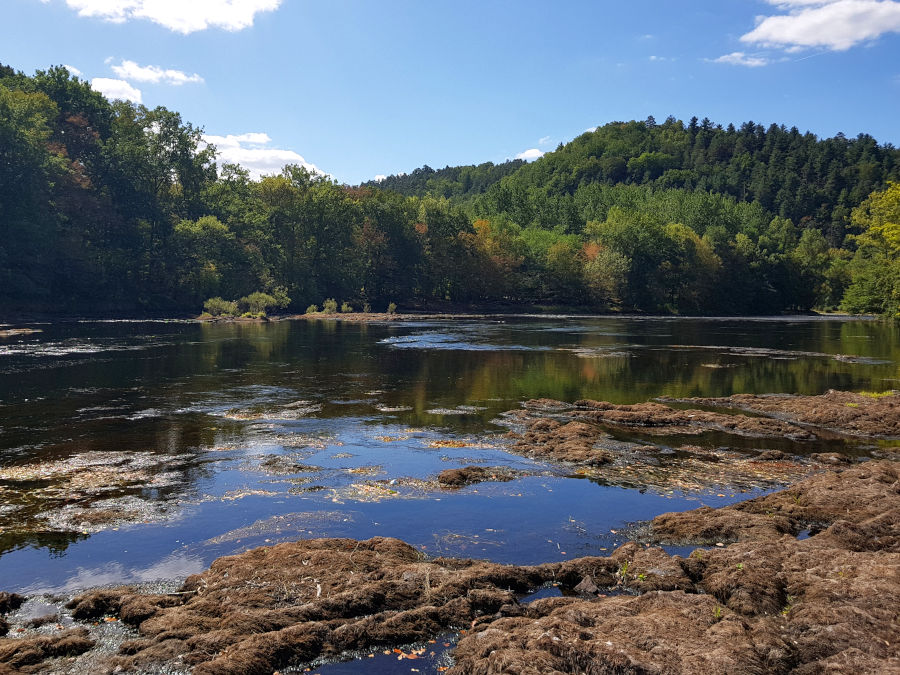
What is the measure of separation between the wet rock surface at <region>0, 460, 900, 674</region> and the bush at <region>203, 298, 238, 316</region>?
88.1 metres

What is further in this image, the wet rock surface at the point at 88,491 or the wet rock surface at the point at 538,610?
the wet rock surface at the point at 88,491

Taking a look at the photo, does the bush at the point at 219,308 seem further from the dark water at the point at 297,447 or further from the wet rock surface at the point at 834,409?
the wet rock surface at the point at 834,409

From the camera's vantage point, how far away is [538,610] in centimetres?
966

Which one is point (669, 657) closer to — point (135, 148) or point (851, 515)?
point (851, 515)

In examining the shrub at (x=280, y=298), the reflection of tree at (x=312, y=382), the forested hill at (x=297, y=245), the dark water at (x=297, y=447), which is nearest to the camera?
the dark water at (x=297, y=447)

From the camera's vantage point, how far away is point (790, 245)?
150m

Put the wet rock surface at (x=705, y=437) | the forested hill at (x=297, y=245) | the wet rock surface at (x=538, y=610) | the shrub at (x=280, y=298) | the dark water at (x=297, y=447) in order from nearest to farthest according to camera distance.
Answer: the wet rock surface at (x=538, y=610)
the dark water at (x=297, y=447)
the wet rock surface at (x=705, y=437)
the forested hill at (x=297, y=245)
the shrub at (x=280, y=298)

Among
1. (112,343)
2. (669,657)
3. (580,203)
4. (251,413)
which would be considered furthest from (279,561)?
A: (580,203)

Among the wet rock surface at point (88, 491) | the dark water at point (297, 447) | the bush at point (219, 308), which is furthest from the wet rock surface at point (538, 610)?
the bush at point (219, 308)

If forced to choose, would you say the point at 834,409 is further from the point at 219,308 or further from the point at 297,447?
the point at 219,308

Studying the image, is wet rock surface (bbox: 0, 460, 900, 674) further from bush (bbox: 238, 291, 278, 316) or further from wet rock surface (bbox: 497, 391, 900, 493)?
bush (bbox: 238, 291, 278, 316)

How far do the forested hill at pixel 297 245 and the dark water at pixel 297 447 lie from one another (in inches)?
1499

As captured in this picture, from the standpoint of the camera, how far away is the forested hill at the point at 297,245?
262 ft

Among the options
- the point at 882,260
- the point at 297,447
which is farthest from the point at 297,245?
the point at 297,447
